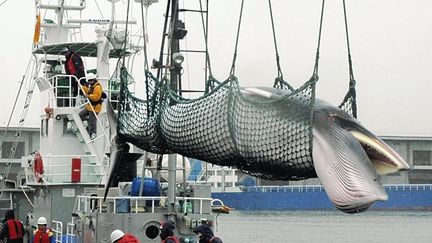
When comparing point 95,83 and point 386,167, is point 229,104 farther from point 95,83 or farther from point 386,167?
point 95,83

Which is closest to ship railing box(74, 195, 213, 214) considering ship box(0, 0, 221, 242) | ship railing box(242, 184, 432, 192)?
ship box(0, 0, 221, 242)

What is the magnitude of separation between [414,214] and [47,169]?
78.1 meters

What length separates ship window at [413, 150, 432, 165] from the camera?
11431cm

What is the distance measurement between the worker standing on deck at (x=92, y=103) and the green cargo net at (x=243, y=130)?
12424 mm

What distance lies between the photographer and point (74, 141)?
28781 millimetres

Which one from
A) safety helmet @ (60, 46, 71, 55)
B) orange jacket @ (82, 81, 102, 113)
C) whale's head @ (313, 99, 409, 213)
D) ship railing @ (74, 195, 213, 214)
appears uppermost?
safety helmet @ (60, 46, 71, 55)

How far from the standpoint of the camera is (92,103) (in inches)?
1074

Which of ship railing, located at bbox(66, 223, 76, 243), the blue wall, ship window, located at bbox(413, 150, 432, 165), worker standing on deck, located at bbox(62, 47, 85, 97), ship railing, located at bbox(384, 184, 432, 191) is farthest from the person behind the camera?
ship window, located at bbox(413, 150, 432, 165)

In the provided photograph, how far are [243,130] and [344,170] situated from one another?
1961 millimetres

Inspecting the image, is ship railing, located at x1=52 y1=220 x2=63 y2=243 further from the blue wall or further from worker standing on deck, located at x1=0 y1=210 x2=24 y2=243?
the blue wall

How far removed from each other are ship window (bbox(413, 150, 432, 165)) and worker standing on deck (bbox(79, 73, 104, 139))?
3500 inches

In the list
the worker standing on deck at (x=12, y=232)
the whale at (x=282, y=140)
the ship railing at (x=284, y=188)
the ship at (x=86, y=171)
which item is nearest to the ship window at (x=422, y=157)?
the ship railing at (x=284, y=188)

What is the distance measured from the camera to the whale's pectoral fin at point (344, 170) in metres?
10.2

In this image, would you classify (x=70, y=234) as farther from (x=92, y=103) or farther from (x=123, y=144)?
(x=123, y=144)
